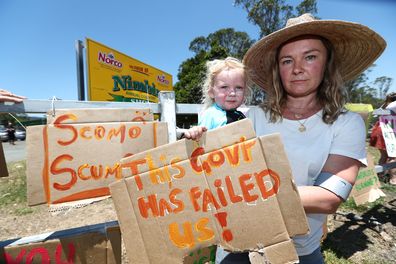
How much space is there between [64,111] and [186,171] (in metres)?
0.60

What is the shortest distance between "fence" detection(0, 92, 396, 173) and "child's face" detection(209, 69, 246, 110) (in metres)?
0.21

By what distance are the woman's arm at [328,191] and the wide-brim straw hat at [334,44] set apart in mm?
550

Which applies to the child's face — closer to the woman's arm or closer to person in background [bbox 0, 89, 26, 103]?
the woman's arm

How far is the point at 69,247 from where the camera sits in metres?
1.30

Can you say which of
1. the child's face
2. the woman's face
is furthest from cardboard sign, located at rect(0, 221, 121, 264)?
the woman's face

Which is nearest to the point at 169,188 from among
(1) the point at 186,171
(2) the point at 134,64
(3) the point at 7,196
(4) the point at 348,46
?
(1) the point at 186,171

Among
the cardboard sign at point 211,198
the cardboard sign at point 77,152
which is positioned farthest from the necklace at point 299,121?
the cardboard sign at point 77,152

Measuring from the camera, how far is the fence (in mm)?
1188

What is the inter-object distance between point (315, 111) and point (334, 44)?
43 cm

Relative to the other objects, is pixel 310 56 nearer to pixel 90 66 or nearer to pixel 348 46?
pixel 348 46

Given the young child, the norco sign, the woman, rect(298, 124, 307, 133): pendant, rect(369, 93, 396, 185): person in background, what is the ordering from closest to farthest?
1. the woman
2. rect(298, 124, 307, 133): pendant
3. the young child
4. rect(369, 93, 396, 185): person in background
5. the norco sign

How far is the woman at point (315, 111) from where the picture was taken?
44.2 inches

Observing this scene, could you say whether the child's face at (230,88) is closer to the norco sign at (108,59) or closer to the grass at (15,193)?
the grass at (15,193)

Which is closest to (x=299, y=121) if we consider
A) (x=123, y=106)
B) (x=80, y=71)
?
(x=123, y=106)
